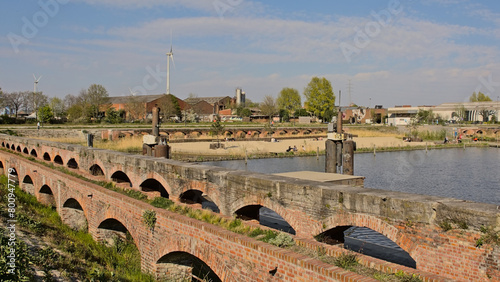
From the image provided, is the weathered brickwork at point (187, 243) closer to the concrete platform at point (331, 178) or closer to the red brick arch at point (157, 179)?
the red brick arch at point (157, 179)

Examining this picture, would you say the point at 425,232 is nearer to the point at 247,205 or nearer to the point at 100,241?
the point at 247,205

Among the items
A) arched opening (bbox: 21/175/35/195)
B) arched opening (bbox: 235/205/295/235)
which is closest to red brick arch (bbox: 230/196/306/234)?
arched opening (bbox: 235/205/295/235)

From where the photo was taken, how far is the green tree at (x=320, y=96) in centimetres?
8669

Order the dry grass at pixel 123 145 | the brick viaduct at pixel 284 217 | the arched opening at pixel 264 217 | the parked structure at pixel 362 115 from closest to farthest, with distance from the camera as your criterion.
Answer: the brick viaduct at pixel 284 217
the arched opening at pixel 264 217
the dry grass at pixel 123 145
the parked structure at pixel 362 115

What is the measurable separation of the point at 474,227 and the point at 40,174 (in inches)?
677

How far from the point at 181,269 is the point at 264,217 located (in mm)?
6087

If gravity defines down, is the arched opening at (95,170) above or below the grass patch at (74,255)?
above

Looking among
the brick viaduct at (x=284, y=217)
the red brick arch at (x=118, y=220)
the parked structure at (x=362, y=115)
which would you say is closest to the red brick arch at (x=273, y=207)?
the brick viaduct at (x=284, y=217)

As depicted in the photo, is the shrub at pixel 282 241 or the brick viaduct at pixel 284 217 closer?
the brick viaduct at pixel 284 217

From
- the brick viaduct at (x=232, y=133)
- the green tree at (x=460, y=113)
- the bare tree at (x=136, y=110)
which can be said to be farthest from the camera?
the green tree at (x=460, y=113)

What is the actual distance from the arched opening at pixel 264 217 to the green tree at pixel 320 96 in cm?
7167

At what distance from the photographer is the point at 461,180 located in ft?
91.5

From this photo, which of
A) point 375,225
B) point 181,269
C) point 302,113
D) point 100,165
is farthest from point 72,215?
point 302,113

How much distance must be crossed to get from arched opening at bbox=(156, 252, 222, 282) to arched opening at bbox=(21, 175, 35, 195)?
13.6m
